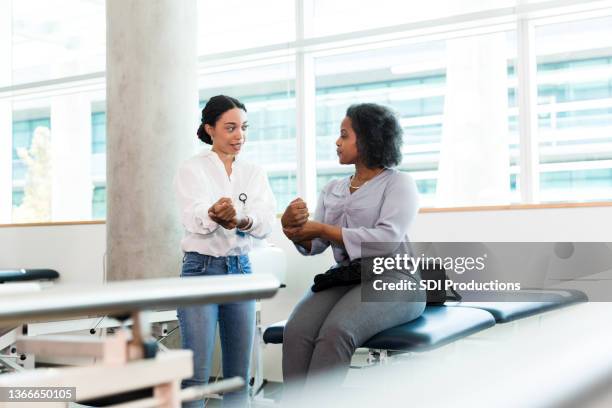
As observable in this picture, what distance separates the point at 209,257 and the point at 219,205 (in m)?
0.22

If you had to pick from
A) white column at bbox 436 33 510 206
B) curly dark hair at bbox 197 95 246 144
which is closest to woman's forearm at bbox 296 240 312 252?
curly dark hair at bbox 197 95 246 144

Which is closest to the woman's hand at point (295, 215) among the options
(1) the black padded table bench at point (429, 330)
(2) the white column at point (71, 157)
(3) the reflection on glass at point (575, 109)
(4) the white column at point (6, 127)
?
(1) the black padded table bench at point (429, 330)

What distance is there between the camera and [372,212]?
270 centimetres

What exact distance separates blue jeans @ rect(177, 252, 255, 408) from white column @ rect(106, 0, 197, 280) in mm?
1437

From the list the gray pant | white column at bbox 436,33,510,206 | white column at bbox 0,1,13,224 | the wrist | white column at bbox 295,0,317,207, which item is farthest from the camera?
white column at bbox 0,1,13,224

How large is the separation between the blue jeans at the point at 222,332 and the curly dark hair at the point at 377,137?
0.60 meters

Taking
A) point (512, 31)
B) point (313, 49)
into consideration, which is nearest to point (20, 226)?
point (313, 49)

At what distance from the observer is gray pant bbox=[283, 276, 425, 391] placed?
8.04 feet

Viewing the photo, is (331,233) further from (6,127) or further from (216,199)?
(6,127)

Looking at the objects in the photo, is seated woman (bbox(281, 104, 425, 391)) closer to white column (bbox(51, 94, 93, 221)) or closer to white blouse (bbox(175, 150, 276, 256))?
white blouse (bbox(175, 150, 276, 256))

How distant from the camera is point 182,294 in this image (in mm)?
745

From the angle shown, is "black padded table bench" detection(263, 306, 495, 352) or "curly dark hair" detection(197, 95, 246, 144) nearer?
"black padded table bench" detection(263, 306, 495, 352)

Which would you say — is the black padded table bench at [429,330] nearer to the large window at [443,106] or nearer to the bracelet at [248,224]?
the bracelet at [248,224]

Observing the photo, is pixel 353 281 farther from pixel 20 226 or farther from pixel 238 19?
pixel 20 226
